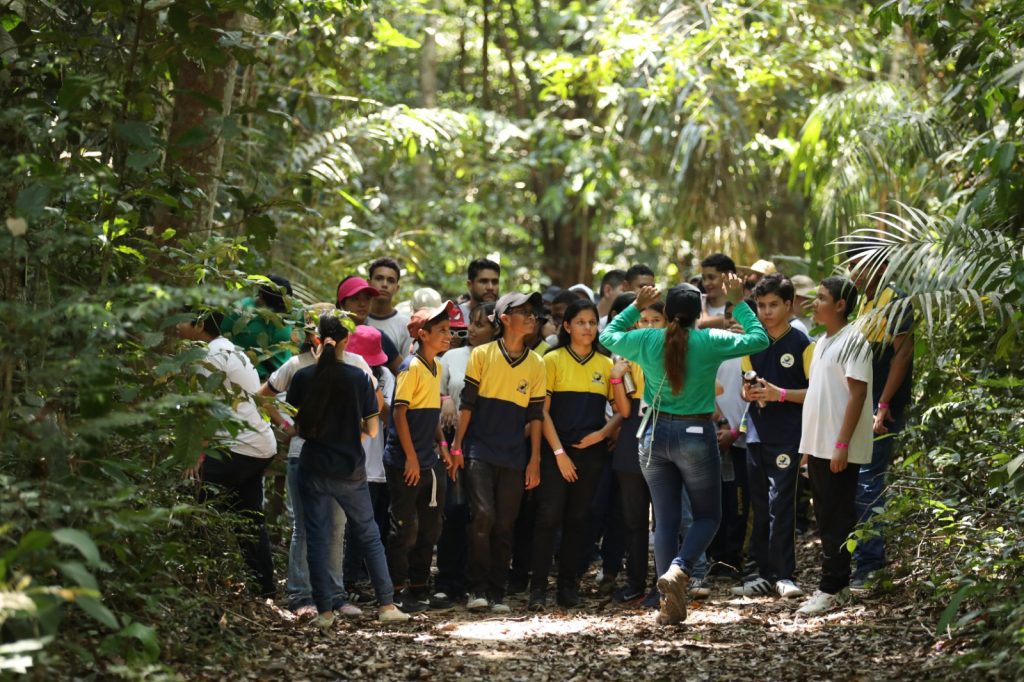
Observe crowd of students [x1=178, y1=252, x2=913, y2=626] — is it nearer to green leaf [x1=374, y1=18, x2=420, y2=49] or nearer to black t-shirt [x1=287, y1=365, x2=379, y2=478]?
black t-shirt [x1=287, y1=365, x2=379, y2=478]

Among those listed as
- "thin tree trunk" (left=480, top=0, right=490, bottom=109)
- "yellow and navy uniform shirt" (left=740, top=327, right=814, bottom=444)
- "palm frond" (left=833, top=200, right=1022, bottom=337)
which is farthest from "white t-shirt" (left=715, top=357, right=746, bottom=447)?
"thin tree trunk" (left=480, top=0, right=490, bottom=109)

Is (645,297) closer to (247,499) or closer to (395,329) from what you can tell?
(395,329)

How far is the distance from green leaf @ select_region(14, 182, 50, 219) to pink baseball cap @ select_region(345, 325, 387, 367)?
321 centimetres

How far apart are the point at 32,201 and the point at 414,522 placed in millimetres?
3622

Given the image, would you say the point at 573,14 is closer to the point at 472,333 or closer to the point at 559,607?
the point at 472,333

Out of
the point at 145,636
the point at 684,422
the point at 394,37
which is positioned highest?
the point at 394,37

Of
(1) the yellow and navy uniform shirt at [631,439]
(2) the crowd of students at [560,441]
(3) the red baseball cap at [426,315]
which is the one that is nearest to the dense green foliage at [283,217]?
(2) the crowd of students at [560,441]

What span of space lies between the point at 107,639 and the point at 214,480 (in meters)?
2.42

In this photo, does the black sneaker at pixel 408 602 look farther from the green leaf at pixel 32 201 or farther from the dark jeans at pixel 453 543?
the green leaf at pixel 32 201

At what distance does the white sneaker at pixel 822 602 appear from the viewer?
22.8 feet

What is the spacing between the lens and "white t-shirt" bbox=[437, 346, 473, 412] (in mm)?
8281

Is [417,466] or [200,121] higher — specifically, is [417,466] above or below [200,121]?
below

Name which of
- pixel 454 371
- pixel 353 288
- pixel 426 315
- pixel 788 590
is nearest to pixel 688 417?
pixel 788 590

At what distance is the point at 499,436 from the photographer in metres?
7.68
